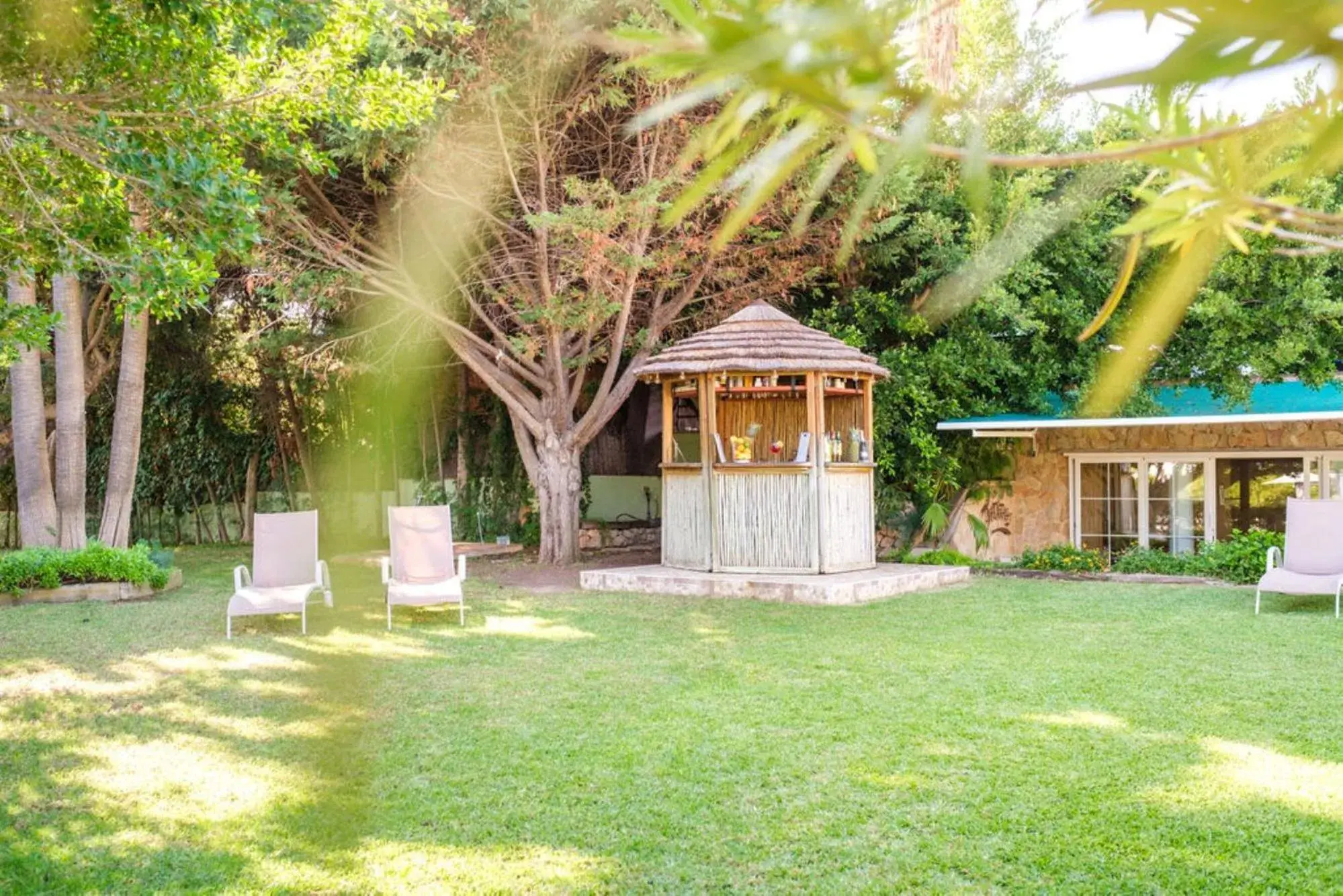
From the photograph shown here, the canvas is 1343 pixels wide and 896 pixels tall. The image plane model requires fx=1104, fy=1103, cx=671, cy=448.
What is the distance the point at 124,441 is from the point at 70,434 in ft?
2.25

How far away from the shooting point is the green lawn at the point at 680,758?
13.9ft

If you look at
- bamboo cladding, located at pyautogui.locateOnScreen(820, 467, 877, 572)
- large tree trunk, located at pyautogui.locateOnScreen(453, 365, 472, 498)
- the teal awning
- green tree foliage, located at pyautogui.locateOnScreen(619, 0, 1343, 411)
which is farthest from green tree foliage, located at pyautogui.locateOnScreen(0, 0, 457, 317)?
large tree trunk, located at pyautogui.locateOnScreen(453, 365, 472, 498)

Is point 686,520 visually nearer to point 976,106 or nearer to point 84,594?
point 84,594

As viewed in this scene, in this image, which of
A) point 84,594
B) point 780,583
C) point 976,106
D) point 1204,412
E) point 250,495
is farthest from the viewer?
point 250,495

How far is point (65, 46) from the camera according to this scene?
20.6 feet

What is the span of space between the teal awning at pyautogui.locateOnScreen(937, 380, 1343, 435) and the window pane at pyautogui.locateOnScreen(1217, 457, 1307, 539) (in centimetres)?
93

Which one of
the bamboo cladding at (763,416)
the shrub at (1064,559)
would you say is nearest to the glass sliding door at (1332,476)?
the shrub at (1064,559)

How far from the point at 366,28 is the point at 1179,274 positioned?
787cm

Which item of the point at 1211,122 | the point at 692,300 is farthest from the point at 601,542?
the point at 1211,122

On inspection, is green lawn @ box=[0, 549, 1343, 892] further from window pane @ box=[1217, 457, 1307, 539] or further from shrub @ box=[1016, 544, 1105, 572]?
window pane @ box=[1217, 457, 1307, 539]

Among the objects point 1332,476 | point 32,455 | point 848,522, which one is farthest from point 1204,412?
point 32,455

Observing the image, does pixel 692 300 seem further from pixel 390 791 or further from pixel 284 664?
pixel 390 791

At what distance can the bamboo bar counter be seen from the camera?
12844 millimetres

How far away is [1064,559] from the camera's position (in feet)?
49.0
